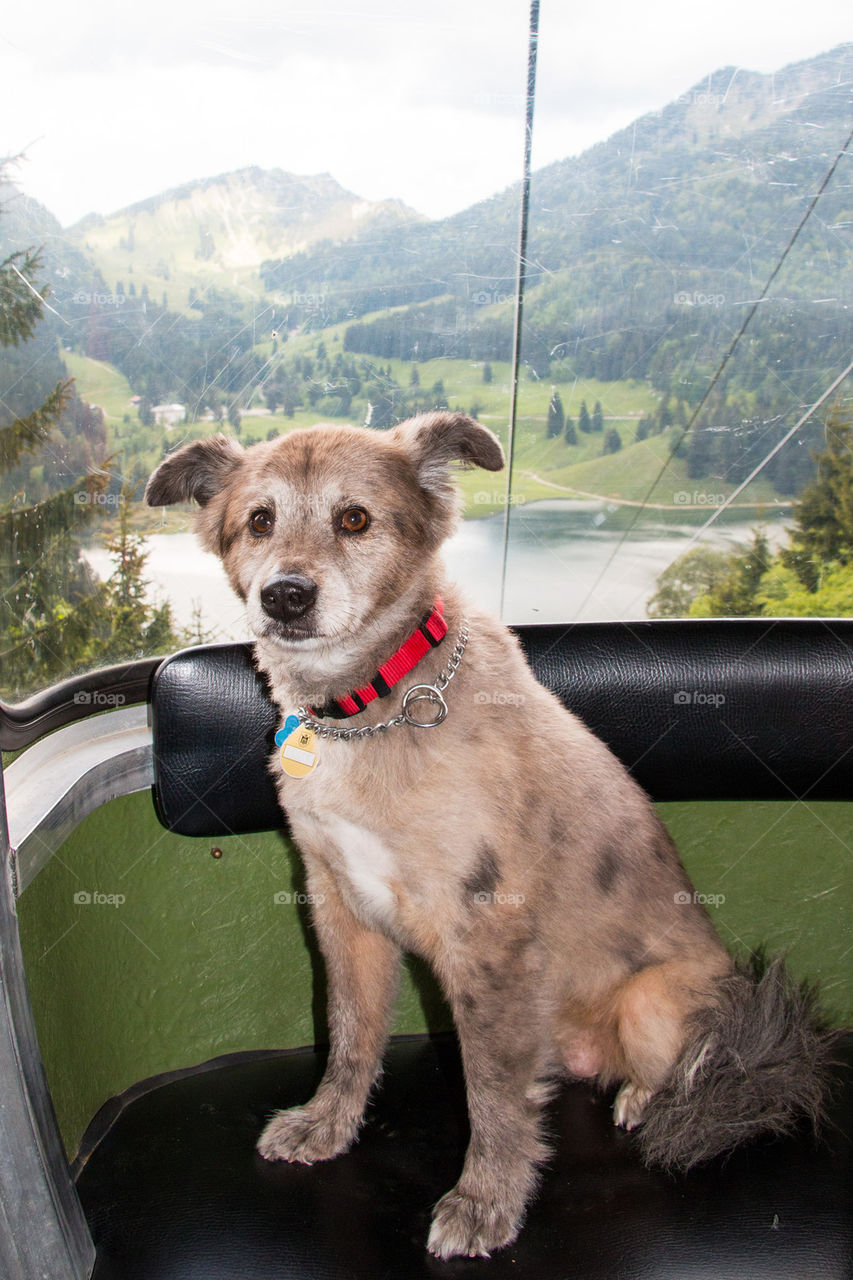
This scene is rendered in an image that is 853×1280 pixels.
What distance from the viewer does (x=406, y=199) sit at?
2482 mm

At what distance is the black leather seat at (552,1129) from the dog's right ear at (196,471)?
0.35 m

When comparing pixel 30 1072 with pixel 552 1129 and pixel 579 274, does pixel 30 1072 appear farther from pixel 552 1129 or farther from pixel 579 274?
pixel 579 274

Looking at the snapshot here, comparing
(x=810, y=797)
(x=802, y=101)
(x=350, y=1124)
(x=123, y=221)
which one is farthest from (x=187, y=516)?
(x=802, y=101)

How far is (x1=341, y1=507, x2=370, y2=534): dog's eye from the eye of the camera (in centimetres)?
152

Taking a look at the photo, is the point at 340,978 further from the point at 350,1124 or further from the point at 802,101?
the point at 802,101

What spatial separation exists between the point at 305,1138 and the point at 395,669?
0.94 m

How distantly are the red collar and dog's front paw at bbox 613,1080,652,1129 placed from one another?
3.04 ft
